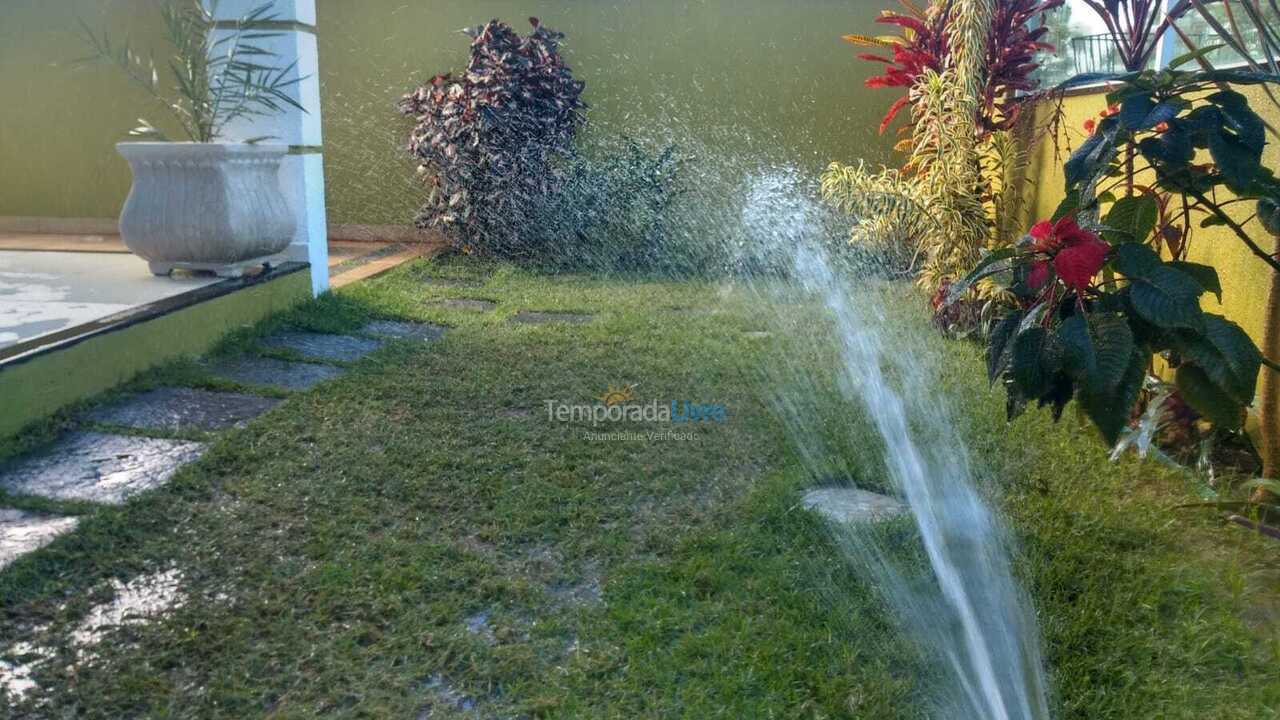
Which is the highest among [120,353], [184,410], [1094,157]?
[1094,157]

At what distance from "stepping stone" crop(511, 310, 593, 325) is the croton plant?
3.03 m

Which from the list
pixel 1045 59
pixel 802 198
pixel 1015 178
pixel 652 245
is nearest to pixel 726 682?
pixel 1015 178

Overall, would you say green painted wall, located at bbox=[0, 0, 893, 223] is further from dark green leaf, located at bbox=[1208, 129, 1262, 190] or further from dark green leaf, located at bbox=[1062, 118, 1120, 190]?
dark green leaf, located at bbox=[1208, 129, 1262, 190]

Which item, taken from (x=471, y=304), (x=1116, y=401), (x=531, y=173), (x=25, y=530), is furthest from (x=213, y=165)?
(x=1116, y=401)

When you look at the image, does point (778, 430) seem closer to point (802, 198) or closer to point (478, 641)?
point (478, 641)

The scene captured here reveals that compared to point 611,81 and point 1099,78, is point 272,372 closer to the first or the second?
point 1099,78

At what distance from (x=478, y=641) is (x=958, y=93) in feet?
13.7

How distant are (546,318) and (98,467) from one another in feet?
9.28

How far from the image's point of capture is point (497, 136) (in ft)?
24.0

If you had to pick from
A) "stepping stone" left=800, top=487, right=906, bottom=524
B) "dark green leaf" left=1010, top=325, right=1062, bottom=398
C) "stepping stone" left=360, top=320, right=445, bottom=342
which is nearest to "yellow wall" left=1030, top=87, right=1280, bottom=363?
"dark green leaf" left=1010, top=325, right=1062, bottom=398

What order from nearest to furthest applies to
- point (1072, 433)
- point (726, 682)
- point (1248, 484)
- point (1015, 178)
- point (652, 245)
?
point (726, 682)
point (1248, 484)
point (1072, 433)
point (1015, 178)
point (652, 245)

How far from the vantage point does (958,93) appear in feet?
17.3

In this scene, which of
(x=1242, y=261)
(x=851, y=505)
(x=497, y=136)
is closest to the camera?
(x=851, y=505)

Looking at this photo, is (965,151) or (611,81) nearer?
(965,151)
